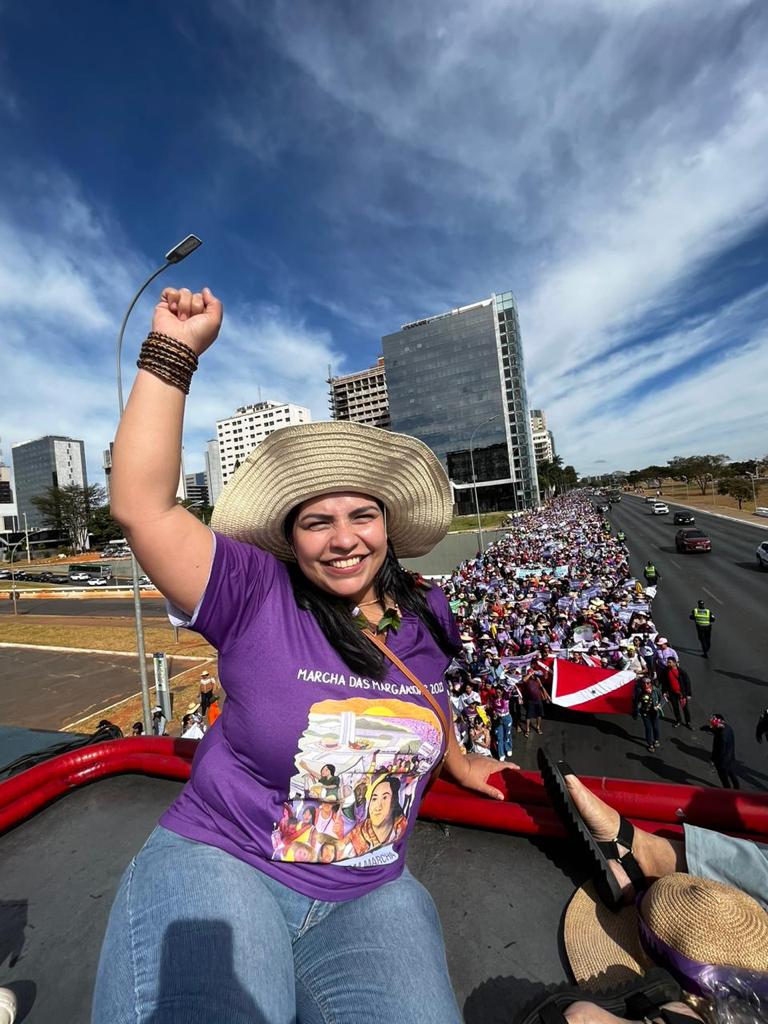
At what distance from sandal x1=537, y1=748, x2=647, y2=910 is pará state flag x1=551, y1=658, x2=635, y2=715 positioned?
8.40 metres

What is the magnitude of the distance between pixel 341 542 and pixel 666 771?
326 inches

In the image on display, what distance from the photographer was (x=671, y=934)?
1.25 metres

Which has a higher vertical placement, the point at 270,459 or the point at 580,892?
the point at 270,459

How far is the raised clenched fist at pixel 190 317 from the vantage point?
1279 millimetres

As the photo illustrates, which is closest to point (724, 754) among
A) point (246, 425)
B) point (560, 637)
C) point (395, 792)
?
point (560, 637)

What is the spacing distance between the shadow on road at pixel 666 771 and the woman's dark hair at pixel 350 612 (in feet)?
23.9

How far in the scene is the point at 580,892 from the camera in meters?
1.67

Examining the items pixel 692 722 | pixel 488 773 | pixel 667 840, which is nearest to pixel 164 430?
pixel 488 773

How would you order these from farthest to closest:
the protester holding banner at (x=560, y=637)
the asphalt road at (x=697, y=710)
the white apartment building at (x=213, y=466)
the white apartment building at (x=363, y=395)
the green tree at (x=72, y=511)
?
1. the white apartment building at (x=213, y=466)
2. the white apartment building at (x=363, y=395)
3. the green tree at (x=72, y=511)
4. the protester holding banner at (x=560, y=637)
5. the asphalt road at (x=697, y=710)

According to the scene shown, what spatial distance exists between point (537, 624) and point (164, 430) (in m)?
12.3

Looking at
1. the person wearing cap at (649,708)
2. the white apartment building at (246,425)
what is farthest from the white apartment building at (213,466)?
the person wearing cap at (649,708)

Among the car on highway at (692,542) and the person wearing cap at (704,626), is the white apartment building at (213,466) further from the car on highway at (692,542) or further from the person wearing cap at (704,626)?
the person wearing cap at (704,626)

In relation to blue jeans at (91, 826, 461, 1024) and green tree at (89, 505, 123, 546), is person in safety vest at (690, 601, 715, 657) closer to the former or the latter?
blue jeans at (91, 826, 461, 1024)

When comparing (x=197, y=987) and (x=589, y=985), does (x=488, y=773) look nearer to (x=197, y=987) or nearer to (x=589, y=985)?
(x=589, y=985)
